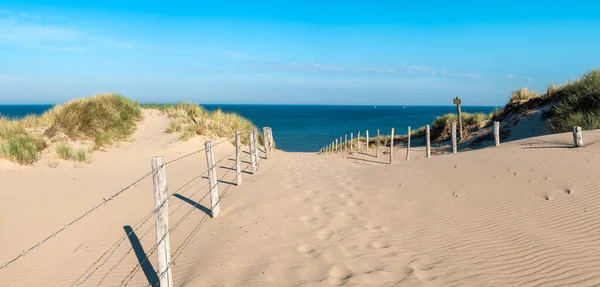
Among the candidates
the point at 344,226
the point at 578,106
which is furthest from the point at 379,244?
the point at 578,106

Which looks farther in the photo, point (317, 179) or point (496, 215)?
point (317, 179)

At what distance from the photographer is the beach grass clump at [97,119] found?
15.5 meters

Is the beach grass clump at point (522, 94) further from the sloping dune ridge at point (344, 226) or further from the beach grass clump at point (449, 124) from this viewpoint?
the sloping dune ridge at point (344, 226)

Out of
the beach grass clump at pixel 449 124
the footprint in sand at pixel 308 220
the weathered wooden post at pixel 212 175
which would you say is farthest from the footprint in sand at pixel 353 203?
the beach grass clump at pixel 449 124

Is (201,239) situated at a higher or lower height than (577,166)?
lower

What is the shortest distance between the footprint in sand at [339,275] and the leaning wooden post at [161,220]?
1913mm

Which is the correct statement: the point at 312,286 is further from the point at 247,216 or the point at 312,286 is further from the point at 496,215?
the point at 496,215

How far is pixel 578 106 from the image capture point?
15.5 m

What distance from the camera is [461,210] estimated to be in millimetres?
6914

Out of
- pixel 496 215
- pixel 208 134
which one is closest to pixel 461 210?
pixel 496 215

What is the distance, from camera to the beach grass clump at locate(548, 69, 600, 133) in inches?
555

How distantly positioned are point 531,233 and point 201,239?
492 centimetres

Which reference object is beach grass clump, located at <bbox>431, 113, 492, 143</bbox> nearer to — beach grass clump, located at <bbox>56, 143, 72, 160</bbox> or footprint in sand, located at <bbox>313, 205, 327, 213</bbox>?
footprint in sand, located at <bbox>313, 205, 327, 213</bbox>

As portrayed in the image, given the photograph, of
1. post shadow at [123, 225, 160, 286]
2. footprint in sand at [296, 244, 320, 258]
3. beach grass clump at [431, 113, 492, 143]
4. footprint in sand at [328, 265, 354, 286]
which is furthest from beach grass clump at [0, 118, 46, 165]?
beach grass clump at [431, 113, 492, 143]
